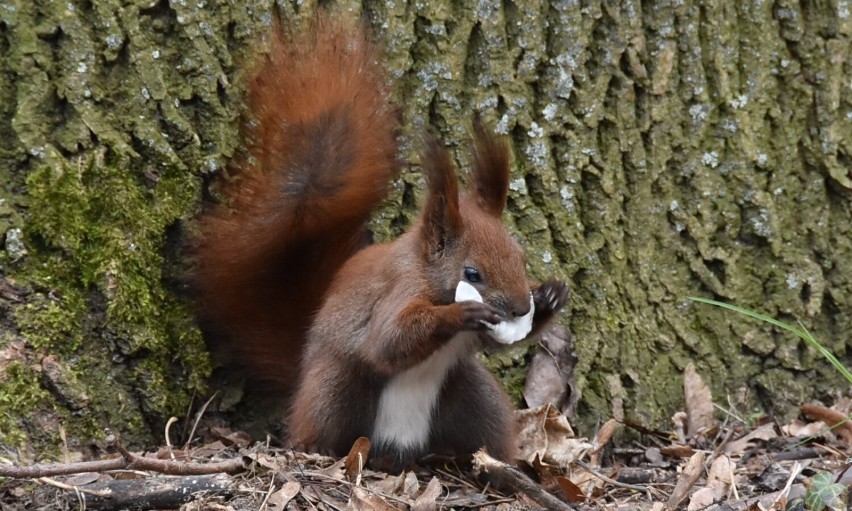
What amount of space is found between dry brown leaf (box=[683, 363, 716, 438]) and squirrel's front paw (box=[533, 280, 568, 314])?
25.9 inches

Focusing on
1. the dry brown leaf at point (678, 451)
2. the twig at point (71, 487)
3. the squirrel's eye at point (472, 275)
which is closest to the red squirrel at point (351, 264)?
the squirrel's eye at point (472, 275)

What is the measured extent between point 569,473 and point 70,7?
1.52m

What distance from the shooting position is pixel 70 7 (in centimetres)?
241

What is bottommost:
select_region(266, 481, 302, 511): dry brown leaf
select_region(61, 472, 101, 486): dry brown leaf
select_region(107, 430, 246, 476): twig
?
select_region(266, 481, 302, 511): dry brown leaf

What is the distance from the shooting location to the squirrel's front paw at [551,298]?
2.37 meters

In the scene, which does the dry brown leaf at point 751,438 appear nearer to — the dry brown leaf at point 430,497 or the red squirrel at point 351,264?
the red squirrel at point 351,264

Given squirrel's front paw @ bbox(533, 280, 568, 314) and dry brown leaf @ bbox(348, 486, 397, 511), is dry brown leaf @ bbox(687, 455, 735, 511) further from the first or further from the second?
dry brown leaf @ bbox(348, 486, 397, 511)

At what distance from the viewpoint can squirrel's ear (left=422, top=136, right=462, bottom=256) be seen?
2264 mm

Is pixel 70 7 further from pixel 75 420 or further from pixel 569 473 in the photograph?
pixel 569 473

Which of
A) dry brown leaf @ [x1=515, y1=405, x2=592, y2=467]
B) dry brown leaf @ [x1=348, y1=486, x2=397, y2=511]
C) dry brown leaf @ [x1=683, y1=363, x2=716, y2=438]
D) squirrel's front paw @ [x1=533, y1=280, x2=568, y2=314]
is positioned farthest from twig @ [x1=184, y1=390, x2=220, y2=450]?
dry brown leaf @ [x1=683, y1=363, x2=716, y2=438]

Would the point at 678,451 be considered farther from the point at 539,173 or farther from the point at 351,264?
the point at 351,264

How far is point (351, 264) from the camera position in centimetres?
255

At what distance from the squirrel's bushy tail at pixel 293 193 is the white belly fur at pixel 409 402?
0.30 metres

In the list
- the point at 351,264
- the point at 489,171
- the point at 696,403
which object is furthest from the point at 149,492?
the point at 696,403
